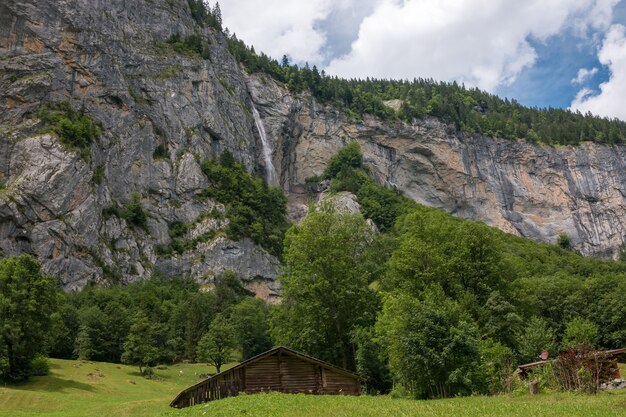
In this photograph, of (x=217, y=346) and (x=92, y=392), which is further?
(x=217, y=346)

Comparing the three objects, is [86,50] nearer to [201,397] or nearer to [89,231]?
[89,231]

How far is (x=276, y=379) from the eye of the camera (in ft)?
108

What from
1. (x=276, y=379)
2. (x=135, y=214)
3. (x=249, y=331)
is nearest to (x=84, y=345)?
(x=249, y=331)

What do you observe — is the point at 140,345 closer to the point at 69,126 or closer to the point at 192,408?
the point at 192,408

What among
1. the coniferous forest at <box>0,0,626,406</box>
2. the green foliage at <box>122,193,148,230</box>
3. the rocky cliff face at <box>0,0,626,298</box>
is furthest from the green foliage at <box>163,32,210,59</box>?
the green foliage at <box>122,193,148,230</box>

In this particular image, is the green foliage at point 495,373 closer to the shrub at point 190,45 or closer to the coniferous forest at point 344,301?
the coniferous forest at point 344,301

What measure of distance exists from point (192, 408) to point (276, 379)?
7714 millimetres

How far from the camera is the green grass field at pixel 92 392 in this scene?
1331 inches

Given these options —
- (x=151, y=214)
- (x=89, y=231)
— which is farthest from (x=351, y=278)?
(x=151, y=214)

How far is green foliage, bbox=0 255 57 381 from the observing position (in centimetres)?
4316

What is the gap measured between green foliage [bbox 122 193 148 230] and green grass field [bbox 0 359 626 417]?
31.1m

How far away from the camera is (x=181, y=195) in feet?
323

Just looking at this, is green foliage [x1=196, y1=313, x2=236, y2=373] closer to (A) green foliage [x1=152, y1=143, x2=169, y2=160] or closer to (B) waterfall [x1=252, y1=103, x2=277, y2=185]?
(A) green foliage [x1=152, y1=143, x2=169, y2=160]

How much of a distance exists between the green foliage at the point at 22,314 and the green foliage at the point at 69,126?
39.6 meters
